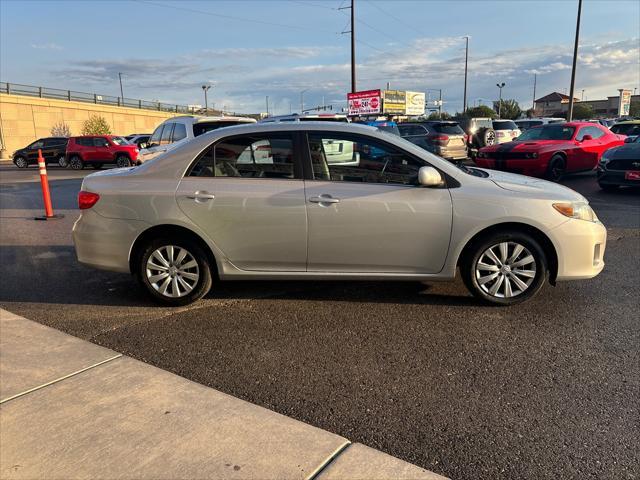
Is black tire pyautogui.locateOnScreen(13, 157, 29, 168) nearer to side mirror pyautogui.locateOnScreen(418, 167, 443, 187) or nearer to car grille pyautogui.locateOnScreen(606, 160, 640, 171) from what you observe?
car grille pyautogui.locateOnScreen(606, 160, 640, 171)

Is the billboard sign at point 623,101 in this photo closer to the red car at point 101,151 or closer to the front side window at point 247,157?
the red car at point 101,151

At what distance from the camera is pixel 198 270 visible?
454cm

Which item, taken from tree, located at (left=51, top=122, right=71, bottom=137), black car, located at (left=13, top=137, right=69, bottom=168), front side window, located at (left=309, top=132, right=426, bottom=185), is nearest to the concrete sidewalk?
front side window, located at (left=309, top=132, right=426, bottom=185)

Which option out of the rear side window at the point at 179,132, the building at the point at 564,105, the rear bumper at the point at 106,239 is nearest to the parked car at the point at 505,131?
the rear side window at the point at 179,132

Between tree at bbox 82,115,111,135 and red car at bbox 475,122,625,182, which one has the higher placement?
tree at bbox 82,115,111,135

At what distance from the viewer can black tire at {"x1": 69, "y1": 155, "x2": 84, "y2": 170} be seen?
24.4 m

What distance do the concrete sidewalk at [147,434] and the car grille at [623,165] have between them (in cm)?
1037

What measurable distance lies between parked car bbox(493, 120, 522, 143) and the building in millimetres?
73961

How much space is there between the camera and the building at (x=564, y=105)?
299ft

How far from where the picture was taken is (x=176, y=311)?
4566 mm

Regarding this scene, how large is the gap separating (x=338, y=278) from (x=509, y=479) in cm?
239

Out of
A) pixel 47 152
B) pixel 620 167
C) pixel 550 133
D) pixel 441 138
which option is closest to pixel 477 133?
pixel 441 138

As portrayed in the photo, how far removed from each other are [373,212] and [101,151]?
75.0 feet

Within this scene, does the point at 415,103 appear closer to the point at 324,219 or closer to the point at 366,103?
the point at 366,103
